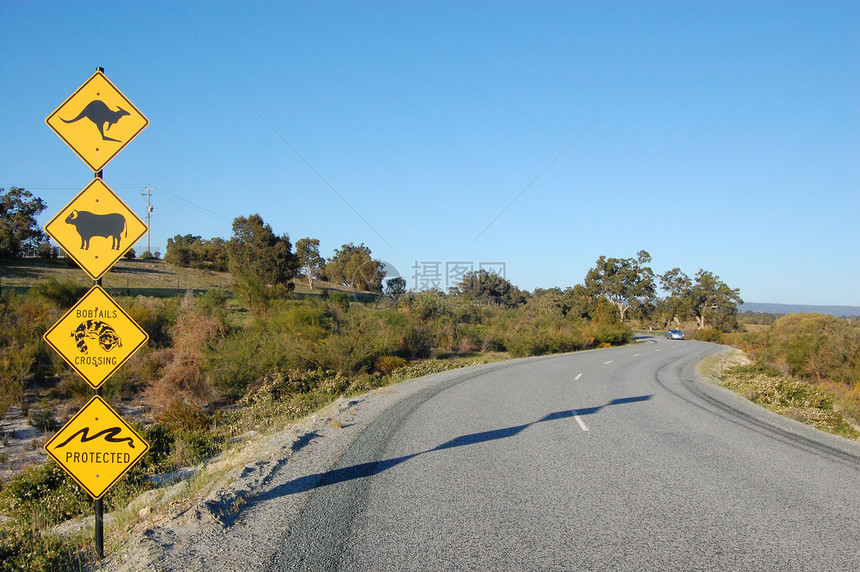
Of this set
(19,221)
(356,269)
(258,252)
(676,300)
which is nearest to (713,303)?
(676,300)

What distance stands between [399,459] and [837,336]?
26185 millimetres

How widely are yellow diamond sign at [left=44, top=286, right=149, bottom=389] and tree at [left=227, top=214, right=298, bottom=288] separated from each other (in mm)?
43596

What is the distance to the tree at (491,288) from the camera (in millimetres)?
87312

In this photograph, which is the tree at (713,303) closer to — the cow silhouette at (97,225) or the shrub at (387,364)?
the shrub at (387,364)

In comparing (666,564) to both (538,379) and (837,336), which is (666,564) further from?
(837,336)

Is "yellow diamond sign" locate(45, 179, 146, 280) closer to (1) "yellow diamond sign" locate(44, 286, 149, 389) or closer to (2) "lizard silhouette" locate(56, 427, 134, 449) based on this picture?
(1) "yellow diamond sign" locate(44, 286, 149, 389)

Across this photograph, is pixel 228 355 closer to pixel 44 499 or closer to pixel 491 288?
pixel 44 499

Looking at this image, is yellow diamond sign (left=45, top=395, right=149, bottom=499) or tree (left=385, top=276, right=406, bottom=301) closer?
yellow diamond sign (left=45, top=395, right=149, bottom=499)

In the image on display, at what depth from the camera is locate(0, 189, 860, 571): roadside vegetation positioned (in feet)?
28.8

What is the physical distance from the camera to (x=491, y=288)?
9244cm

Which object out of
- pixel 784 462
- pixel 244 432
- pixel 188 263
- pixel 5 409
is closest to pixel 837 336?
pixel 784 462

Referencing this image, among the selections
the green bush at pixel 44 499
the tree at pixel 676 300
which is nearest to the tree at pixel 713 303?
the tree at pixel 676 300

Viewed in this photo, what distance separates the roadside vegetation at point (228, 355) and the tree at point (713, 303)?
4076cm

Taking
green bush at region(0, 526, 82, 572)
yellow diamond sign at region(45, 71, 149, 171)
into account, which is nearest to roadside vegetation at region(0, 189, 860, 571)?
green bush at region(0, 526, 82, 572)
